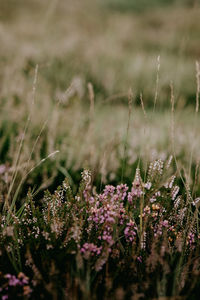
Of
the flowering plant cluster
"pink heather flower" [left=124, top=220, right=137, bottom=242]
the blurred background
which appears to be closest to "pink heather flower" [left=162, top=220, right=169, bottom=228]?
the flowering plant cluster

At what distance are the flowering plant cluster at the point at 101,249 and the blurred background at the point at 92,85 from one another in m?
0.19

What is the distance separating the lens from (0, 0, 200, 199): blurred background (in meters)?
2.44

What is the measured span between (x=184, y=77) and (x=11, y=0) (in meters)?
12.0

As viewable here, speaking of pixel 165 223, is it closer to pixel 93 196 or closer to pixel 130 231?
pixel 130 231

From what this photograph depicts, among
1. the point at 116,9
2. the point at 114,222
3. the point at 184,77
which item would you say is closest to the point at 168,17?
the point at 116,9

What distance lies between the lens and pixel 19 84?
4.15 meters

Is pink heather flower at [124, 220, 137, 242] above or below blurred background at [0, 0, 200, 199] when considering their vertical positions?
below

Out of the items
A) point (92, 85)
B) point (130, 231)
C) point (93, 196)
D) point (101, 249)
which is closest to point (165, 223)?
point (130, 231)

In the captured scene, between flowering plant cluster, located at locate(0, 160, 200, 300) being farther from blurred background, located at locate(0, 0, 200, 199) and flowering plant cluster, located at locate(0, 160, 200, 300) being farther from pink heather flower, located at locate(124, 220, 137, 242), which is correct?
blurred background, located at locate(0, 0, 200, 199)

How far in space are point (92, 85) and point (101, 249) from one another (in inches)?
249

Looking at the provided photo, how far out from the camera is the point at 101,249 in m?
1.34

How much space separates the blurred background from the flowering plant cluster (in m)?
0.19

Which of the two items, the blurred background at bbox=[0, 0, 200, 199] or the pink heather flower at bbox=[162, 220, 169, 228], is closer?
the pink heather flower at bbox=[162, 220, 169, 228]

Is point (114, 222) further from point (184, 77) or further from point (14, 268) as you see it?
point (184, 77)
